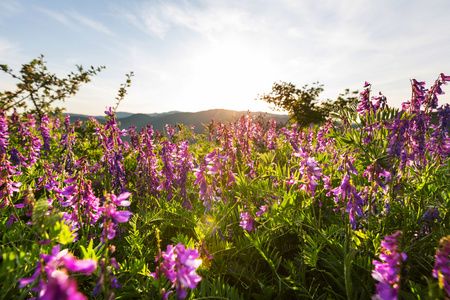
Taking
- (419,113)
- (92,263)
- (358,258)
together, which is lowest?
(358,258)

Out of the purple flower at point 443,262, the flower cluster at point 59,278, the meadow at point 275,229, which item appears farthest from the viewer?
the meadow at point 275,229

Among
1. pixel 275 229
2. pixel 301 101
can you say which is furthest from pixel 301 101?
pixel 275 229

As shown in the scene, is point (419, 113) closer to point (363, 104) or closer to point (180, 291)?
point (363, 104)

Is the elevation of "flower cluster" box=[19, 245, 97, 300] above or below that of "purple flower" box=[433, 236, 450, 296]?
above

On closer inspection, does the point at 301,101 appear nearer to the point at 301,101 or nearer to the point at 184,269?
the point at 301,101

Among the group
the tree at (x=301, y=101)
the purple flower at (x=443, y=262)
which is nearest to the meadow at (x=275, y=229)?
the purple flower at (x=443, y=262)

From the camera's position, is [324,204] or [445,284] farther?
[324,204]

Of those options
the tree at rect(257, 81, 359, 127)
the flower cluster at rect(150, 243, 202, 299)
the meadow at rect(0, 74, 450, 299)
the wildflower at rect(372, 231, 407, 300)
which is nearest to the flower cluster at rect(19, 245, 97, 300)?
the meadow at rect(0, 74, 450, 299)

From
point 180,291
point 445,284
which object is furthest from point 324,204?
point 180,291

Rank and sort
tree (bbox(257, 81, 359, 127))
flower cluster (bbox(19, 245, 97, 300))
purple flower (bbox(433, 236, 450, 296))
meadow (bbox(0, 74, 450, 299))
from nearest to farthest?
1. flower cluster (bbox(19, 245, 97, 300))
2. purple flower (bbox(433, 236, 450, 296))
3. meadow (bbox(0, 74, 450, 299))
4. tree (bbox(257, 81, 359, 127))

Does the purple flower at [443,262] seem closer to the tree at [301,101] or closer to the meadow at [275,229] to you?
the meadow at [275,229]

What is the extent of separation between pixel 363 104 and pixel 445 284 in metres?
1.90

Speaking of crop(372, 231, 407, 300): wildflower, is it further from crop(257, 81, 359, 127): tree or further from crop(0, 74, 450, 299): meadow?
crop(257, 81, 359, 127): tree

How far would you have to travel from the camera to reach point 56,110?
6.53m
